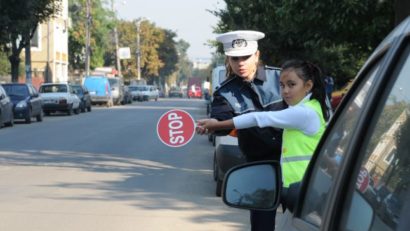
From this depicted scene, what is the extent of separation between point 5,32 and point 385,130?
30107 mm

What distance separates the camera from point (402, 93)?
81.4 inches

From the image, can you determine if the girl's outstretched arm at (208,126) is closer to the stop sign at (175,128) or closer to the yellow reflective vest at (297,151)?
the yellow reflective vest at (297,151)

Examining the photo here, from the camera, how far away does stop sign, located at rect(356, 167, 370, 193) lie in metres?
2.23

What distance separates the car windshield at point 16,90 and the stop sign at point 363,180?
2840 cm

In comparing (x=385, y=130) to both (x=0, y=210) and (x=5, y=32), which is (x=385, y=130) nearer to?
(x=0, y=210)

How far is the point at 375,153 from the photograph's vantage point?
2.20 meters

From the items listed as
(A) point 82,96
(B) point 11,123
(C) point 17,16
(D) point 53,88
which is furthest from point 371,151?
(A) point 82,96

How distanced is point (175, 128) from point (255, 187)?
1640 millimetres

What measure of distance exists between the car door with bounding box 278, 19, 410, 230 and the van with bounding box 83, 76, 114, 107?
49.9 meters

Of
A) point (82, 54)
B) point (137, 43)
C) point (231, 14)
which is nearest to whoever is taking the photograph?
point (231, 14)

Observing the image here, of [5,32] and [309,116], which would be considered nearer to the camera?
[309,116]

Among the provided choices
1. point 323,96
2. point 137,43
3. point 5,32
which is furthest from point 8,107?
point 137,43

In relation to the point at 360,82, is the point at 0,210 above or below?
below

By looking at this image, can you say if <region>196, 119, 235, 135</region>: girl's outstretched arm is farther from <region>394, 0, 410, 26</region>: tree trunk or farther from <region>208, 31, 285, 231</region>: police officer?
<region>394, 0, 410, 26</region>: tree trunk
